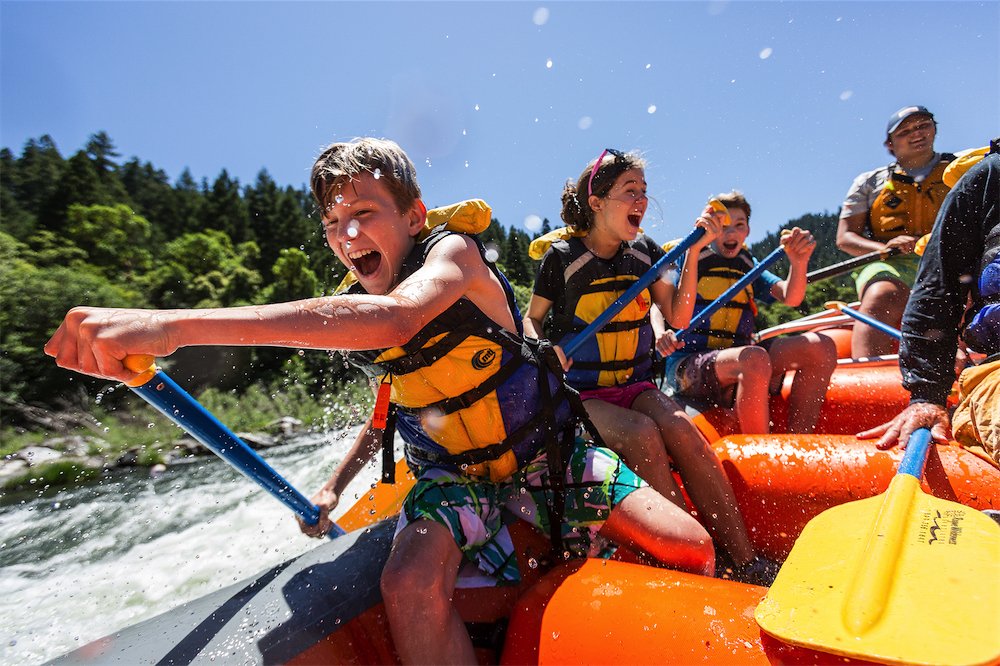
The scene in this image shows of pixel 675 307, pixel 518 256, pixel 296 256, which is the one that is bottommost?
pixel 675 307

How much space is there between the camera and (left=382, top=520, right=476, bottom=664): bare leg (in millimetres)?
1147

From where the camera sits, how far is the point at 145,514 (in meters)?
5.86

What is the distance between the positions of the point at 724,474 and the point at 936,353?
0.75 meters

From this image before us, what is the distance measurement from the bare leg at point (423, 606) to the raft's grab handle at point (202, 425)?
53cm

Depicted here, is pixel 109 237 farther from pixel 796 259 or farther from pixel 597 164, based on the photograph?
pixel 796 259

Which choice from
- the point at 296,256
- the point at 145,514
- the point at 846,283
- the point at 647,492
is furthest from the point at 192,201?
the point at 647,492

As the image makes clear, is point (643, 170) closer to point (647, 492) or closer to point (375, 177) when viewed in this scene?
point (375, 177)

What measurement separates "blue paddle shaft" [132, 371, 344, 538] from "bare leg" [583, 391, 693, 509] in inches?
42.9

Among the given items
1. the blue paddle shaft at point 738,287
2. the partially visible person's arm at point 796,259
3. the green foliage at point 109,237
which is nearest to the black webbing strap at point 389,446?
the blue paddle shaft at point 738,287

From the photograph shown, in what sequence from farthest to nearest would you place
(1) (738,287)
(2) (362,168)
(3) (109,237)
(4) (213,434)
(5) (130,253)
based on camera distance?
(5) (130,253) → (3) (109,237) → (1) (738,287) → (2) (362,168) → (4) (213,434)

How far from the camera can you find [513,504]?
1.58 m

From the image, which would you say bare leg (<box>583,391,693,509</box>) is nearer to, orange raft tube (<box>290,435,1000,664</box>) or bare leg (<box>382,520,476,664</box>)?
orange raft tube (<box>290,435,1000,664</box>)

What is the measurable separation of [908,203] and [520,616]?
3.89 metres

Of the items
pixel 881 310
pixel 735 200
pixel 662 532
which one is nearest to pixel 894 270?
pixel 881 310
